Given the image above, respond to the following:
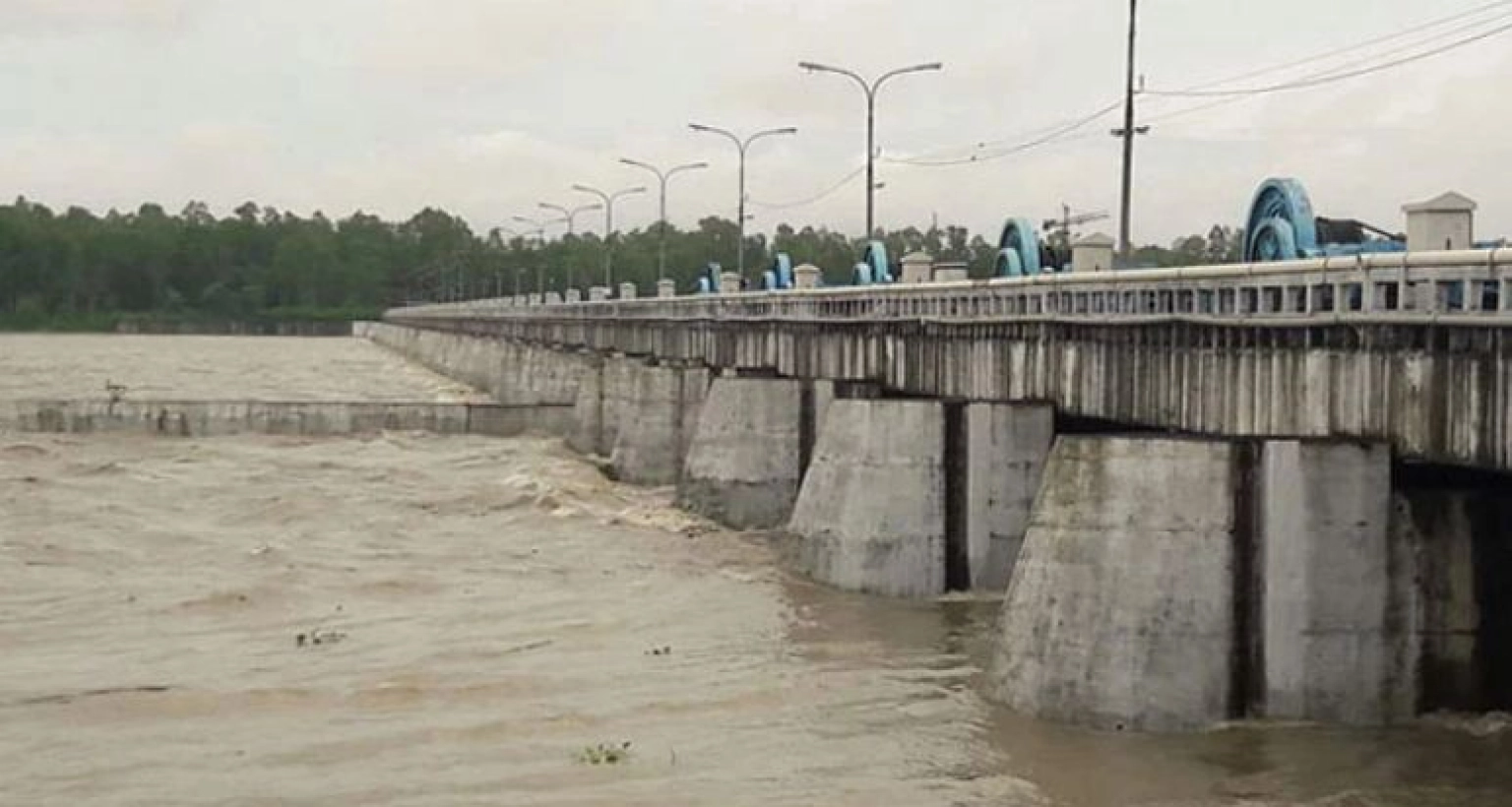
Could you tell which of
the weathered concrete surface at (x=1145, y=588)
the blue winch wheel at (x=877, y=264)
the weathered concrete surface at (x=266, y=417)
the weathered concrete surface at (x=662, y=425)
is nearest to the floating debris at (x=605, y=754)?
the weathered concrete surface at (x=1145, y=588)

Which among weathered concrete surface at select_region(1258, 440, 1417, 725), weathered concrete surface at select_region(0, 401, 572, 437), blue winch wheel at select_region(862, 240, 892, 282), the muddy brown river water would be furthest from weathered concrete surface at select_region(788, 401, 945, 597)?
blue winch wheel at select_region(862, 240, 892, 282)

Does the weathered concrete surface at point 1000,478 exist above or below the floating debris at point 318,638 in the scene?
above

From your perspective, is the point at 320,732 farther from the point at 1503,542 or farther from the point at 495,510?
the point at 495,510

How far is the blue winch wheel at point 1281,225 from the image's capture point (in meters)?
34.7

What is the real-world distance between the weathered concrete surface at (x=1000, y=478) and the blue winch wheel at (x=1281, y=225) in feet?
19.4

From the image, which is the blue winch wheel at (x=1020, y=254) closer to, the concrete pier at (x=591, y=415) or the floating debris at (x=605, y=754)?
the concrete pier at (x=591, y=415)

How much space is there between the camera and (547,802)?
18656mm

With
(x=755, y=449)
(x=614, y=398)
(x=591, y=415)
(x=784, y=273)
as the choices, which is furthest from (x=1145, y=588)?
(x=784, y=273)

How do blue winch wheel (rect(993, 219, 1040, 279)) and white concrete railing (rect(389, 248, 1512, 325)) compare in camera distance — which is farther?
blue winch wheel (rect(993, 219, 1040, 279))

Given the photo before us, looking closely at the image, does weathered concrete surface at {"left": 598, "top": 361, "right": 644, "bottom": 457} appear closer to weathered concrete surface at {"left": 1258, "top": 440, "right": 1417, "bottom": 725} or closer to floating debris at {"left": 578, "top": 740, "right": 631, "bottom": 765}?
floating debris at {"left": 578, "top": 740, "right": 631, "bottom": 765}

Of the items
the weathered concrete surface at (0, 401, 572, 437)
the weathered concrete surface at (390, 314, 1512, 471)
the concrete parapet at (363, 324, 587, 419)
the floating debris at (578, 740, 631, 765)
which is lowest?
the floating debris at (578, 740, 631, 765)

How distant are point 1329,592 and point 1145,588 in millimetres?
1835

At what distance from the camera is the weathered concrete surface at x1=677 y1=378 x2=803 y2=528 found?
139ft

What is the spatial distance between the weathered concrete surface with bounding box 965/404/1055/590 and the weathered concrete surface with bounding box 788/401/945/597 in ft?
1.85
